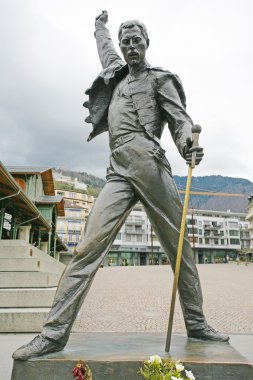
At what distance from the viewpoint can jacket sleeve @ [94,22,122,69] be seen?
12.7ft

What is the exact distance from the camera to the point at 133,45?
328 centimetres

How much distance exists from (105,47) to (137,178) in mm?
1714

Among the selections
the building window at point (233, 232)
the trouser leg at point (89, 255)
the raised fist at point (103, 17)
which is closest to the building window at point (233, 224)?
the building window at point (233, 232)

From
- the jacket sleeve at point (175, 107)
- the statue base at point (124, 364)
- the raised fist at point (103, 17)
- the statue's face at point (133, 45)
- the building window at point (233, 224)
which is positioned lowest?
the statue base at point (124, 364)

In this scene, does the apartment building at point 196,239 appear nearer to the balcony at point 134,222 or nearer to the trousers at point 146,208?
the balcony at point 134,222

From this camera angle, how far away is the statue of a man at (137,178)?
111 inches

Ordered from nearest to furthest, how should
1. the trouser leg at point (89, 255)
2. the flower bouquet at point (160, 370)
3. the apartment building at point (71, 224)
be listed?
the flower bouquet at point (160, 370) < the trouser leg at point (89, 255) < the apartment building at point (71, 224)

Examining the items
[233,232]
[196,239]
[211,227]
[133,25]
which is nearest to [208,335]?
[133,25]

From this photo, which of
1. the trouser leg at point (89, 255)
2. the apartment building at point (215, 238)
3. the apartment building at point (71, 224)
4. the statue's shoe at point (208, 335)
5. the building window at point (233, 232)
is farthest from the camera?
the building window at point (233, 232)

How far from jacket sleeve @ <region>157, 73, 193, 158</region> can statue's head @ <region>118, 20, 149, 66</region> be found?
0.29m

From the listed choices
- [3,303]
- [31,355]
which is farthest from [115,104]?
[3,303]

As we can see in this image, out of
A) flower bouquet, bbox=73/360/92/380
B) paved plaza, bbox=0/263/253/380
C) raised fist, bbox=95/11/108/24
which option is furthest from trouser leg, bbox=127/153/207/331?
raised fist, bbox=95/11/108/24

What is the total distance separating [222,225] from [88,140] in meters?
84.7

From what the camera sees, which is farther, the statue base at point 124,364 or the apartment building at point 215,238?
the apartment building at point 215,238
